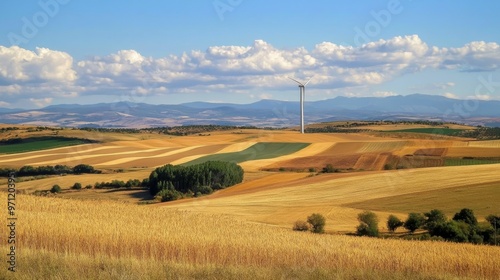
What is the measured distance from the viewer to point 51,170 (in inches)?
2781

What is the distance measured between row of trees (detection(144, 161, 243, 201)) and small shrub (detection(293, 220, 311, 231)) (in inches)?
999

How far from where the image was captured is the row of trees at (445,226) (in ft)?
103

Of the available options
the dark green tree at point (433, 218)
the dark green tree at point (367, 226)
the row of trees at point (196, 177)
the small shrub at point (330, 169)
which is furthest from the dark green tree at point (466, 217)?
the small shrub at point (330, 169)

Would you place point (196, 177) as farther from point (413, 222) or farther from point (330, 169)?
point (413, 222)

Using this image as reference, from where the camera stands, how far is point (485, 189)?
4425cm

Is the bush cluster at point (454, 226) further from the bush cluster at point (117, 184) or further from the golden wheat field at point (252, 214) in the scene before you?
the bush cluster at point (117, 184)

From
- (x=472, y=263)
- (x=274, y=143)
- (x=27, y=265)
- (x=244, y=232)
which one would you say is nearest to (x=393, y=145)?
(x=274, y=143)

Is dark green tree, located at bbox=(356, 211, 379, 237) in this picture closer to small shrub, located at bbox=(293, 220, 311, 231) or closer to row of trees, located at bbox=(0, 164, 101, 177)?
small shrub, located at bbox=(293, 220, 311, 231)

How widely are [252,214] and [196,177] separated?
2307cm

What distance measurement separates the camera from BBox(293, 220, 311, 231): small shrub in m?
34.3

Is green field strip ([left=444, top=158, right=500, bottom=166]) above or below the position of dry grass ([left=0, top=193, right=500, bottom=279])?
below

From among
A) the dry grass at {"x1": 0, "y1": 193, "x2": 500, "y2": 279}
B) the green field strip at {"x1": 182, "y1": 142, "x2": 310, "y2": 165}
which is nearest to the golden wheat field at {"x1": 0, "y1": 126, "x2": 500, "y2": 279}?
the dry grass at {"x1": 0, "y1": 193, "x2": 500, "y2": 279}

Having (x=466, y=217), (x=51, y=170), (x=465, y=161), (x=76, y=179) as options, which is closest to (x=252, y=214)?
(x=466, y=217)

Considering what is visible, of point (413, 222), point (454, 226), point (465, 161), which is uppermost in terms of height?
point (465, 161)
